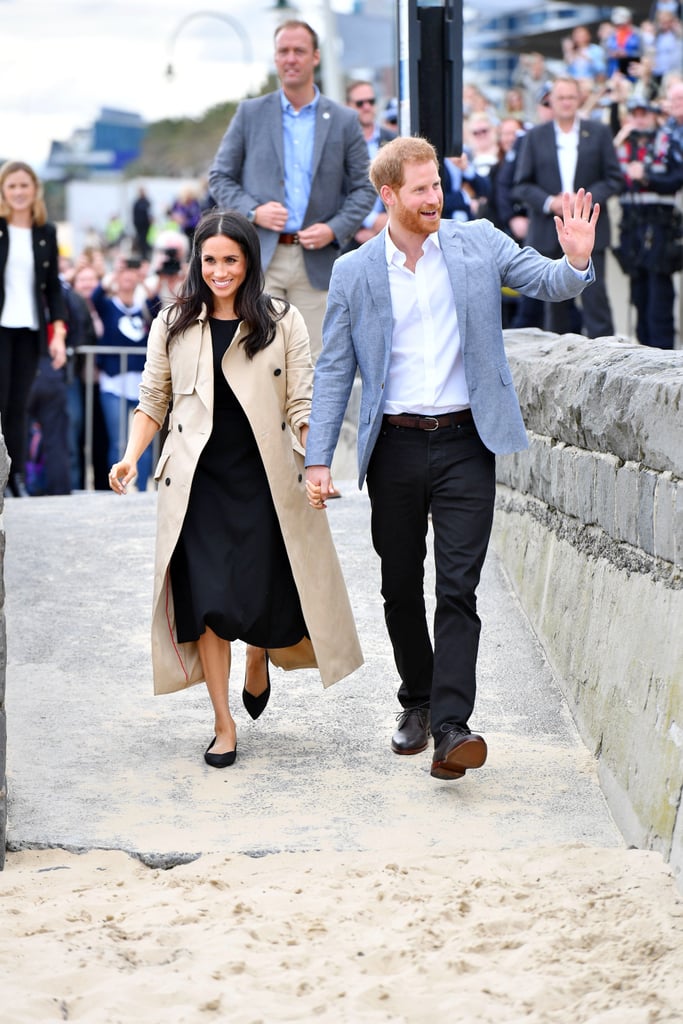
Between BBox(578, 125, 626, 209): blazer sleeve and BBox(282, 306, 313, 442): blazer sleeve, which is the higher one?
BBox(578, 125, 626, 209): blazer sleeve

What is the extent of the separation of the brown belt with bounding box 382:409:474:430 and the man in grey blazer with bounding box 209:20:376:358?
341 cm

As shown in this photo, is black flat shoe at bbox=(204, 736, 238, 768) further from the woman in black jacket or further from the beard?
the woman in black jacket

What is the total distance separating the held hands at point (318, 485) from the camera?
17.1 ft

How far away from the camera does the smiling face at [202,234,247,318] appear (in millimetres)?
5371

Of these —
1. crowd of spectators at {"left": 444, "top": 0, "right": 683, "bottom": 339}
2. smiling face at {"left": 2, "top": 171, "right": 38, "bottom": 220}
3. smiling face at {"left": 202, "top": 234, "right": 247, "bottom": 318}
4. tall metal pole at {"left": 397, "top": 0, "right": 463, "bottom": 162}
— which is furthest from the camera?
crowd of spectators at {"left": 444, "top": 0, "right": 683, "bottom": 339}

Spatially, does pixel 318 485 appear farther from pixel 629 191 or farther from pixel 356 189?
pixel 629 191

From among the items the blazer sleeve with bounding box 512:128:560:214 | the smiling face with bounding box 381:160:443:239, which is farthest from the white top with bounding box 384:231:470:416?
the blazer sleeve with bounding box 512:128:560:214

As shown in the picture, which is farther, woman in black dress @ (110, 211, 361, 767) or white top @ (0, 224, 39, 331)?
white top @ (0, 224, 39, 331)

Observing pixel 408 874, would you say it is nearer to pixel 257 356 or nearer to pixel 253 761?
pixel 253 761

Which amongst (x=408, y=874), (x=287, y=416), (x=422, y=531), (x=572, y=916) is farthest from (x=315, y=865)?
(x=287, y=416)

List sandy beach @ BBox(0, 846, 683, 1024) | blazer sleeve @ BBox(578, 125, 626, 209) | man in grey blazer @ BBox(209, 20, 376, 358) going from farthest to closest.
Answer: blazer sleeve @ BBox(578, 125, 626, 209)
man in grey blazer @ BBox(209, 20, 376, 358)
sandy beach @ BBox(0, 846, 683, 1024)

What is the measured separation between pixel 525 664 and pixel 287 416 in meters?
1.60

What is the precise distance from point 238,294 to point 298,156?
129 inches

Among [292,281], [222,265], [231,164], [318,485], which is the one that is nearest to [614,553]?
[318,485]
